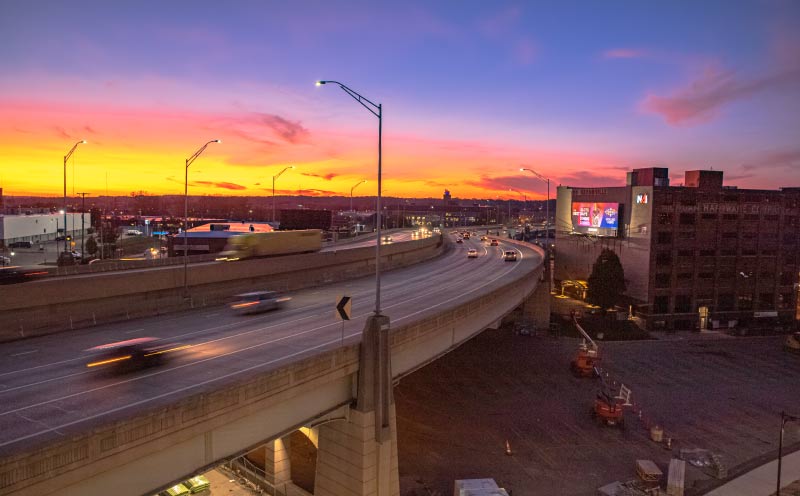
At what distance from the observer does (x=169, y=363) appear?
2014 cm

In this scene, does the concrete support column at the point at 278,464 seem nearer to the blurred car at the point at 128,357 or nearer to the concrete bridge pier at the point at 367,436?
the concrete bridge pier at the point at 367,436

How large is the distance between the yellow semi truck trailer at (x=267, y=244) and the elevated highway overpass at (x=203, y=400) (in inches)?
321

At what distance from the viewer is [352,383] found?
21078mm

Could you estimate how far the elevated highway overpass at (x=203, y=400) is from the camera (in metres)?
12.3

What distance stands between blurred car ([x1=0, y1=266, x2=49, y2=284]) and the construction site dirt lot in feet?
72.9

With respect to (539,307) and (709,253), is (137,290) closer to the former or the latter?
(539,307)

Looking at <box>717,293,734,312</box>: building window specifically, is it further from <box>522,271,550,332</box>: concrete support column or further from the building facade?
<box>522,271,550,332</box>: concrete support column

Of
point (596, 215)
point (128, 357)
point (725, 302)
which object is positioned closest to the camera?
point (128, 357)

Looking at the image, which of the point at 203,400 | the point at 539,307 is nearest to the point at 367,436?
the point at 203,400

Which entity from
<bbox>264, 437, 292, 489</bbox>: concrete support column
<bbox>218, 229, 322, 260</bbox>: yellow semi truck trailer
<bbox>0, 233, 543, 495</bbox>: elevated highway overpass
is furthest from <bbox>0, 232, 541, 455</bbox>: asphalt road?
<bbox>264, 437, 292, 489</bbox>: concrete support column

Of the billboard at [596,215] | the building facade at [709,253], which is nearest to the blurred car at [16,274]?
the building facade at [709,253]

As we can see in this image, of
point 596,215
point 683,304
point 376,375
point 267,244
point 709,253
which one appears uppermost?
point 596,215

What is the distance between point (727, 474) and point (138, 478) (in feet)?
95.7

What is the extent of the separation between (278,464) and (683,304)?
6147 centimetres
